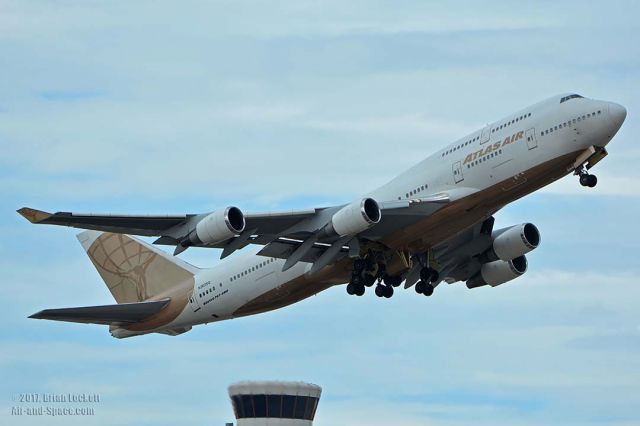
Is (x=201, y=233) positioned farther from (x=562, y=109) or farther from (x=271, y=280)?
(x=562, y=109)

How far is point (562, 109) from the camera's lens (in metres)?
49.7

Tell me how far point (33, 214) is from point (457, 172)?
51.5ft

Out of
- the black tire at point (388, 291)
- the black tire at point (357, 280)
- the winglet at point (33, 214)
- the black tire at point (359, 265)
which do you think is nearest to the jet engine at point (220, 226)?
the winglet at point (33, 214)

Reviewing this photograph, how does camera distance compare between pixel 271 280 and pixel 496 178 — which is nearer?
pixel 496 178

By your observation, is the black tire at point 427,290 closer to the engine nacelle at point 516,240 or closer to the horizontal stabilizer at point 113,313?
the engine nacelle at point 516,240

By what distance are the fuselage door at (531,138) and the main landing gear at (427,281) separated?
30.3 feet

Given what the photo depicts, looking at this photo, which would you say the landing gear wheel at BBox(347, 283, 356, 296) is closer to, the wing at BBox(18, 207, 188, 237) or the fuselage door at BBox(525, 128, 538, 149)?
the wing at BBox(18, 207, 188, 237)

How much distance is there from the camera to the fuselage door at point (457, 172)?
51.2 m

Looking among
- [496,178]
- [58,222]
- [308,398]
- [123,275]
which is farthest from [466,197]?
[308,398]

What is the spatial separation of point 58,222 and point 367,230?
1184cm

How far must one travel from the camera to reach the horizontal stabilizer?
190ft

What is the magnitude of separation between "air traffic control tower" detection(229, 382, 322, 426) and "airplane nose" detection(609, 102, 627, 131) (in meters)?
34.0

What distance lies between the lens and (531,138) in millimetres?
49750

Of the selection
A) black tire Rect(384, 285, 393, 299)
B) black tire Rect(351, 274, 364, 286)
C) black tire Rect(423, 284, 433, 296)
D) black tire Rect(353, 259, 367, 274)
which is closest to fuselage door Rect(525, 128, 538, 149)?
black tire Rect(353, 259, 367, 274)
